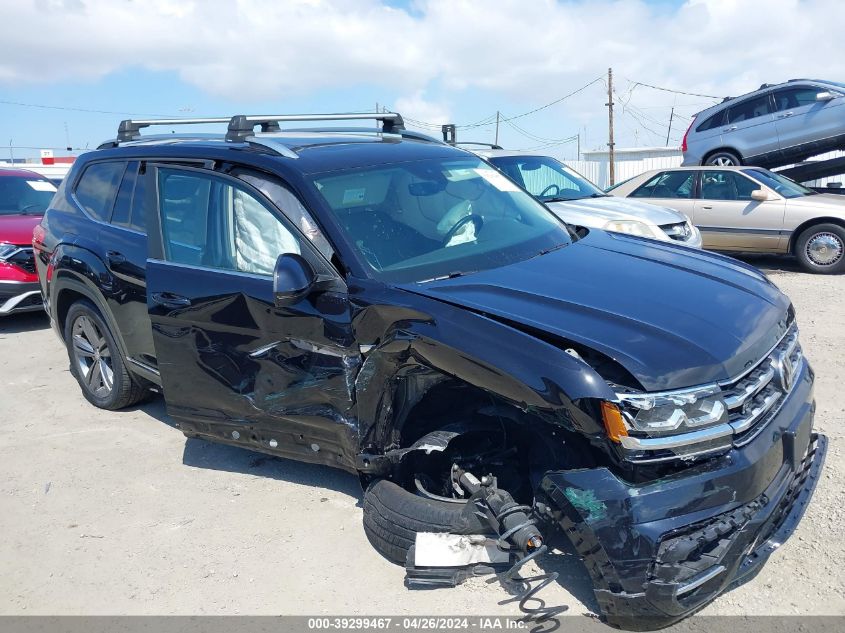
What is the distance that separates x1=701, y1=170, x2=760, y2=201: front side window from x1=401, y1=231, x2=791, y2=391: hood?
7430 mm

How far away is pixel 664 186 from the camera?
447 inches

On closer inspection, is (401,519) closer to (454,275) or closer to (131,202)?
(454,275)

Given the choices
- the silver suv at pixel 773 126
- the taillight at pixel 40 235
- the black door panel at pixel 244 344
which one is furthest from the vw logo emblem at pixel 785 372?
the silver suv at pixel 773 126

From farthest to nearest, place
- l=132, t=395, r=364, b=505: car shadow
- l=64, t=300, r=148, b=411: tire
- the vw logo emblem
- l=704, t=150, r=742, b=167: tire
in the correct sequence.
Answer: l=704, t=150, r=742, b=167: tire → l=64, t=300, r=148, b=411: tire → l=132, t=395, r=364, b=505: car shadow → the vw logo emblem

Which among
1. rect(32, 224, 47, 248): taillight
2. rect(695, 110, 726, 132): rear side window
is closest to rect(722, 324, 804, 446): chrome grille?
rect(32, 224, 47, 248): taillight

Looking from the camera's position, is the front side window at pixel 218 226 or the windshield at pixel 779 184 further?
the windshield at pixel 779 184

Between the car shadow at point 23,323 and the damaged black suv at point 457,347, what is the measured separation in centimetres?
424

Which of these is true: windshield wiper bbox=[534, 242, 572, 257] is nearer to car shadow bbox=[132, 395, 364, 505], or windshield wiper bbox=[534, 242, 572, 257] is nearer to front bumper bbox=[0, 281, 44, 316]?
car shadow bbox=[132, 395, 364, 505]

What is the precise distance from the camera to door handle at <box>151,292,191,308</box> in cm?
408

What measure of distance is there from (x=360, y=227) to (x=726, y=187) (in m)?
8.69

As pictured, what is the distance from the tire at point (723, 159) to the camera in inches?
→ 548

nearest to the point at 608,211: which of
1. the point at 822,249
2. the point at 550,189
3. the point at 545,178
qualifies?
the point at 550,189

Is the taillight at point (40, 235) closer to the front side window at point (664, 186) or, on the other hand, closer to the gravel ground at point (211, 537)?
A: the gravel ground at point (211, 537)

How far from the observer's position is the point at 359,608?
320 centimetres
